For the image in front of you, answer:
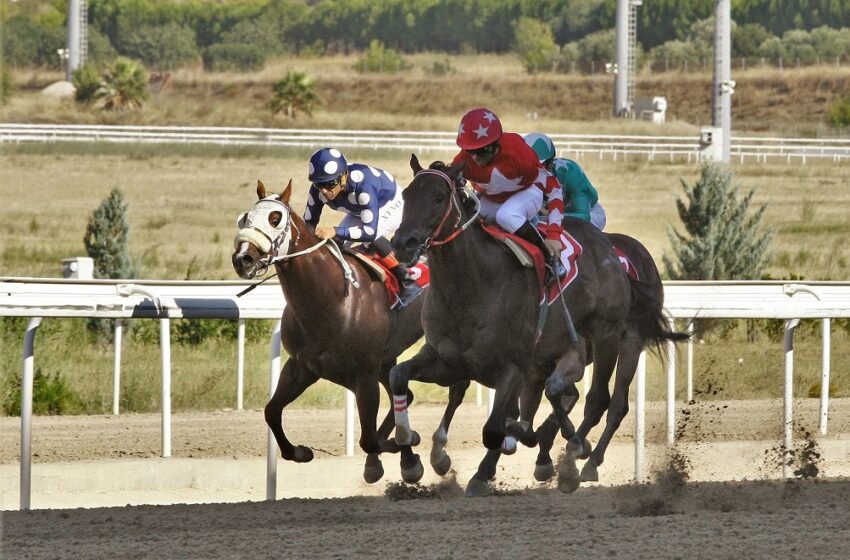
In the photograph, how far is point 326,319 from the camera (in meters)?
6.90

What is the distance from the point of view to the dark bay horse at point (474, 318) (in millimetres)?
6121

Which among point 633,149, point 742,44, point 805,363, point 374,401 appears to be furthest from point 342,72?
point 374,401

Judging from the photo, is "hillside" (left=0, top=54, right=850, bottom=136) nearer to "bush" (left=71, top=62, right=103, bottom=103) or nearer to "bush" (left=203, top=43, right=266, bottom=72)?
"bush" (left=71, top=62, right=103, bottom=103)

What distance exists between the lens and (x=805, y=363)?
13156mm

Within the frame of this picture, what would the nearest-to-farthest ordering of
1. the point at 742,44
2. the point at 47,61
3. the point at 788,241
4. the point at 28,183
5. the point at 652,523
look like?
the point at 652,523 < the point at 788,241 < the point at 28,183 < the point at 47,61 < the point at 742,44

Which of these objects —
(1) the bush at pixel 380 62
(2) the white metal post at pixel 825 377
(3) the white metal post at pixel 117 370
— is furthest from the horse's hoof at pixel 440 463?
(1) the bush at pixel 380 62

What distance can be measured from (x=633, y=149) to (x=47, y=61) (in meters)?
24.7

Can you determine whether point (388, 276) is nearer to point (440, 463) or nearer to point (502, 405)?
point (440, 463)

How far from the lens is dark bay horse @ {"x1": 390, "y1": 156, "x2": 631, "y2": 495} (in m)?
6.12

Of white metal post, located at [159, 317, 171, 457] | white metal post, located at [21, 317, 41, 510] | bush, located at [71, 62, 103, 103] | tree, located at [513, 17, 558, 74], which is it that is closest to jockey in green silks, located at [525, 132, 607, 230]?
white metal post, located at [159, 317, 171, 457]

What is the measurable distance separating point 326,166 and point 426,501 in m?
1.58

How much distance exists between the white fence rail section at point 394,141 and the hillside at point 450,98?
7226mm

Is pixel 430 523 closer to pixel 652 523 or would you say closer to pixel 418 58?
pixel 652 523

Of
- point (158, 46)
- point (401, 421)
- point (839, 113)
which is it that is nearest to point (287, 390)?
point (401, 421)
